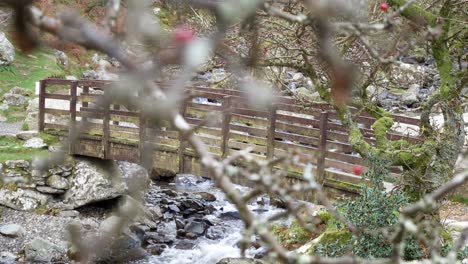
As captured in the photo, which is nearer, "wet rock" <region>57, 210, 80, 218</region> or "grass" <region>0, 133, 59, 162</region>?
"wet rock" <region>57, 210, 80, 218</region>

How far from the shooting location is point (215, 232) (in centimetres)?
1170

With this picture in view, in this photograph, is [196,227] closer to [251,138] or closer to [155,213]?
[155,213]

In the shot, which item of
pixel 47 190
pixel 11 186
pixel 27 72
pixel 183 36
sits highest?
pixel 183 36

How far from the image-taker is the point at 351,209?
6625mm

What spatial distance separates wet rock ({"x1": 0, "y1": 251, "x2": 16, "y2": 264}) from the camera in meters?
9.56

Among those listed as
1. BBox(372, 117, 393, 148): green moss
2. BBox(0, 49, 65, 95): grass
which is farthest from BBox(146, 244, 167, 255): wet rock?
BBox(0, 49, 65, 95): grass

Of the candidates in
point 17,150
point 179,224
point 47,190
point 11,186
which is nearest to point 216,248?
point 179,224

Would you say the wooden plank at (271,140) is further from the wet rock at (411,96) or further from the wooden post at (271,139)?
the wet rock at (411,96)

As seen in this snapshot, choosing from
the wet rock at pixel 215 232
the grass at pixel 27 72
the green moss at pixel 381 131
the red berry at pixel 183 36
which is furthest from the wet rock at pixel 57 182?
the red berry at pixel 183 36

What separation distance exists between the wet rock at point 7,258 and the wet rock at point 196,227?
3.56 meters

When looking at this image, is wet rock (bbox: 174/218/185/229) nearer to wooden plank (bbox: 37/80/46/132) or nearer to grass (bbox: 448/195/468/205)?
wooden plank (bbox: 37/80/46/132)

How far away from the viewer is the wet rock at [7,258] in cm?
956

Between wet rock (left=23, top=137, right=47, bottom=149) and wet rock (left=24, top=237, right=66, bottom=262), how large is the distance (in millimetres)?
3074

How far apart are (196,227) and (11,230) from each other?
3669 millimetres
